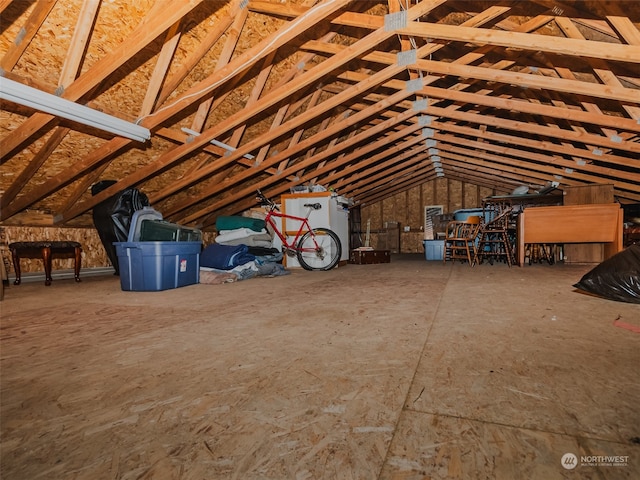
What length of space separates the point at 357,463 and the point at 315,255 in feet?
14.6

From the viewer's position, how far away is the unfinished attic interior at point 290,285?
0.74 meters

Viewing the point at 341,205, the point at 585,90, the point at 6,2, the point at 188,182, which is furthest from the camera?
the point at 341,205

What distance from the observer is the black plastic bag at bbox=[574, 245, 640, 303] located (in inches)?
83.2

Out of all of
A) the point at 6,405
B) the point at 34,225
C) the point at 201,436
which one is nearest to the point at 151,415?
the point at 201,436

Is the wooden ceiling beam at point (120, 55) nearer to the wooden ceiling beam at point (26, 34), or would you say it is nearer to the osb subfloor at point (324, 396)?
the wooden ceiling beam at point (26, 34)

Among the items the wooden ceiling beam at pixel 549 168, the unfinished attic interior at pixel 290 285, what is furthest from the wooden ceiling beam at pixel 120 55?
the wooden ceiling beam at pixel 549 168

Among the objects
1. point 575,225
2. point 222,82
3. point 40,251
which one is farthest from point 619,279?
point 40,251

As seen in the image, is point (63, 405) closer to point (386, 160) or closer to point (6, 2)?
point (6, 2)

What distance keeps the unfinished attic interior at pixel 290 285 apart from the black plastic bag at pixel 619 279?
0.04 metres

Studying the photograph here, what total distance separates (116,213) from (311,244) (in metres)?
2.77

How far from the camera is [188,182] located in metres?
4.75

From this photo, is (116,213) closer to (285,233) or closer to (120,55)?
(120,55)

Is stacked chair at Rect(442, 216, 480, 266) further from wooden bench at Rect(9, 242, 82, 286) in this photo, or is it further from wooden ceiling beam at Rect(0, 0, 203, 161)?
wooden bench at Rect(9, 242, 82, 286)

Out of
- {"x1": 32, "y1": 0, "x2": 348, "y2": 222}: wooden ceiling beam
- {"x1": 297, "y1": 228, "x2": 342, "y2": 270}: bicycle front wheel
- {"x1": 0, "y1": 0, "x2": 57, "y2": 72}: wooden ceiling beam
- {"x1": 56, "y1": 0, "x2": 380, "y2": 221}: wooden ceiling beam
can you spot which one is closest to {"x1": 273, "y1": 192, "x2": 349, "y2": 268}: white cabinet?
{"x1": 297, "y1": 228, "x2": 342, "y2": 270}: bicycle front wheel
